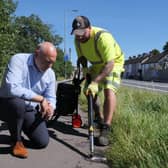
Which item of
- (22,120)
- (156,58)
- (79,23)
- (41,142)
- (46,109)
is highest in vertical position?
(156,58)

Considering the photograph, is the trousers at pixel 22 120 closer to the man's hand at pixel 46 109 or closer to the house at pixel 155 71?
the man's hand at pixel 46 109

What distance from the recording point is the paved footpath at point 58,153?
6.01 metres

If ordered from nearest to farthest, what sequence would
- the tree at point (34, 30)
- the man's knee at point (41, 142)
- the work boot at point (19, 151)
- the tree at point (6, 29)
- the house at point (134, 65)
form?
the work boot at point (19, 151) < the man's knee at point (41, 142) < the tree at point (6, 29) < the tree at point (34, 30) < the house at point (134, 65)

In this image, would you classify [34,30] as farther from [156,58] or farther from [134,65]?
[134,65]

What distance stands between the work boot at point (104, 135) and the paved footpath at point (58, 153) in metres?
0.10

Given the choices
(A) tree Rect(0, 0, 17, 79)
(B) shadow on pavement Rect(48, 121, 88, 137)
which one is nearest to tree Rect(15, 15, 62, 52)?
(A) tree Rect(0, 0, 17, 79)

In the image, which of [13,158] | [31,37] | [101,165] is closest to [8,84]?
[13,158]

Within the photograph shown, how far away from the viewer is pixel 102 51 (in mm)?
7664

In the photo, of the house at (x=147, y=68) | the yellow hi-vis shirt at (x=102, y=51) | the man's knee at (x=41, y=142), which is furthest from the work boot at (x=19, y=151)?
the house at (x=147, y=68)

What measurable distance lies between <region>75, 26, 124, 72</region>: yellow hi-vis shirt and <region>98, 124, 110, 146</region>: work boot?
98 cm

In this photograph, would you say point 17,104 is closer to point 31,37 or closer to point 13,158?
point 13,158

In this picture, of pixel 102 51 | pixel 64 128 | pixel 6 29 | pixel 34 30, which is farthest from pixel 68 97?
pixel 34 30

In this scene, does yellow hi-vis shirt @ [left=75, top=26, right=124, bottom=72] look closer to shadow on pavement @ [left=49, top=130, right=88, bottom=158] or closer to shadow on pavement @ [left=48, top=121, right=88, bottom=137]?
shadow on pavement @ [left=48, top=121, right=88, bottom=137]

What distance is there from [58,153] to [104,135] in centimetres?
84
